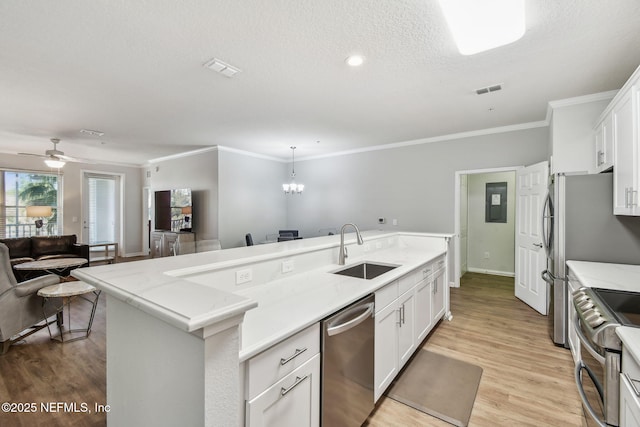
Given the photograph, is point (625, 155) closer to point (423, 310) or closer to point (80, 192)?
point (423, 310)

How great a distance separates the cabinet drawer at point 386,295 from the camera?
181 cm

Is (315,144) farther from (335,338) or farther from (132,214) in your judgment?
(132,214)

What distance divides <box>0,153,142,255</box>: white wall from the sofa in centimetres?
188

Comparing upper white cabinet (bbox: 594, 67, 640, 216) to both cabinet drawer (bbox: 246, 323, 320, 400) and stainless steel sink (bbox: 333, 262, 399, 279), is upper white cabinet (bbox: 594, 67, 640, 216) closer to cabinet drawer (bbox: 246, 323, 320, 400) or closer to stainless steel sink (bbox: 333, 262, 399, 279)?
stainless steel sink (bbox: 333, 262, 399, 279)

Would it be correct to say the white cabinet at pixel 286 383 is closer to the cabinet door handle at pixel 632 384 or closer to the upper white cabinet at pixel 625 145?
the cabinet door handle at pixel 632 384

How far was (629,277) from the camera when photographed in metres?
1.99

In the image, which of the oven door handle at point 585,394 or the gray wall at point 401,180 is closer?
the oven door handle at point 585,394

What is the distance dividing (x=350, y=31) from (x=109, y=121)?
3.94 meters

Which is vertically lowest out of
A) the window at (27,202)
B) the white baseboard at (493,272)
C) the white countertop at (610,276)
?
the white baseboard at (493,272)

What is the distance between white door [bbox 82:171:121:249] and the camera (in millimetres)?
7488

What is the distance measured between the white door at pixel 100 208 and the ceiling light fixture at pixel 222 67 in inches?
276

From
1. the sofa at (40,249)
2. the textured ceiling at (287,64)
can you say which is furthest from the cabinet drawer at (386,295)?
the sofa at (40,249)

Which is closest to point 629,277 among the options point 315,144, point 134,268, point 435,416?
point 435,416

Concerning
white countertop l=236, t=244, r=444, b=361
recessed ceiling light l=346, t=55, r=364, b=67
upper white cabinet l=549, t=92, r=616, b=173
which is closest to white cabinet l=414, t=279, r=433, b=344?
white countertop l=236, t=244, r=444, b=361
